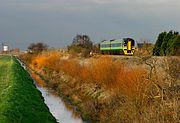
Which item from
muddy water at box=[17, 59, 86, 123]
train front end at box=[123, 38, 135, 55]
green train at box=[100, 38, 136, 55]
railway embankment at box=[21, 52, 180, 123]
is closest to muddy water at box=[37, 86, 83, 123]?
A: muddy water at box=[17, 59, 86, 123]

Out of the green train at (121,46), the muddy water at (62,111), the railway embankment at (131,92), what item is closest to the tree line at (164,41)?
the green train at (121,46)

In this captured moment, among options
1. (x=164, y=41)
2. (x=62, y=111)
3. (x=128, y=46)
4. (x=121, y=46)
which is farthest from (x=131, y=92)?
(x=121, y=46)

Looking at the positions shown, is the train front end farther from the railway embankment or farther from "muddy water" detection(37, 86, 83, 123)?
the railway embankment

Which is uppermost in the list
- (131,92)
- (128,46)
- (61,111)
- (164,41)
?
(164,41)

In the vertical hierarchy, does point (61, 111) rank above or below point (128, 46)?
below

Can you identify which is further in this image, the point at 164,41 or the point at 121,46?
the point at 121,46

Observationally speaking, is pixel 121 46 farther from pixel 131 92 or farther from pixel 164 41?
pixel 131 92

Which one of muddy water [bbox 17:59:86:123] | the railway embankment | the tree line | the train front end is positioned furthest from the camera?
the train front end

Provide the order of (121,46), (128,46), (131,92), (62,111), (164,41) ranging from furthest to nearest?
(121,46) → (128,46) → (164,41) → (62,111) → (131,92)

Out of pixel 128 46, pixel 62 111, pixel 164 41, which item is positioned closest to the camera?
pixel 62 111

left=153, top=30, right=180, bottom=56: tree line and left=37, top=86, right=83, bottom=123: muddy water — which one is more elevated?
left=153, top=30, right=180, bottom=56: tree line

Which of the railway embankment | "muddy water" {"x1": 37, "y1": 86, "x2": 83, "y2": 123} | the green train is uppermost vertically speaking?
the green train

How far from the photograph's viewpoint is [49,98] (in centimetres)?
3575

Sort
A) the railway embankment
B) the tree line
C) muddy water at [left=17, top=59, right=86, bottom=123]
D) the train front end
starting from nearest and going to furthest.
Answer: the railway embankment, muddy water at [left=17, top=59, right=86, bottom=123], the tree line, the train front end
